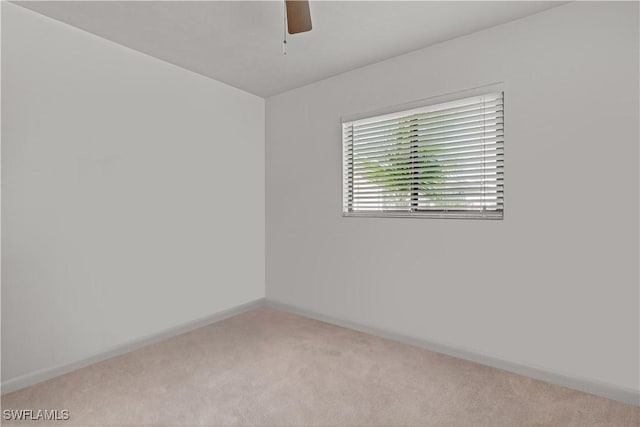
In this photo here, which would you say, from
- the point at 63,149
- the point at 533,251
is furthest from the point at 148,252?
the point at 533,251

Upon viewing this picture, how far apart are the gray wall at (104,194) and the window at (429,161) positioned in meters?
1.34

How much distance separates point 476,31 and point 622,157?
4.09 ft

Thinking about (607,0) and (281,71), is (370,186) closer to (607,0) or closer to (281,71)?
(281,71)

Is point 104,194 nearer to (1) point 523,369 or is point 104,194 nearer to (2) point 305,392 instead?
(2) point 305,392

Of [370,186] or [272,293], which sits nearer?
[370,186]

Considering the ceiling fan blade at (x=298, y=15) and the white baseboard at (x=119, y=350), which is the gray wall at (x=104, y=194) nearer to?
the white baseboard at (x=119, y=350)

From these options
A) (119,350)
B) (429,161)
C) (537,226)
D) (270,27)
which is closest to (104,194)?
(119,350)

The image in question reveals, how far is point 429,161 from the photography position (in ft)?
8.83

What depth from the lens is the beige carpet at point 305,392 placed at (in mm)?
1807

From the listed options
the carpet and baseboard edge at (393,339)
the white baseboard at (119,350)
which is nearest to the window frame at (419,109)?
the carpet and baseboard edge at (393,339)

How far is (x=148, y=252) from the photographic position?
9.17ft
